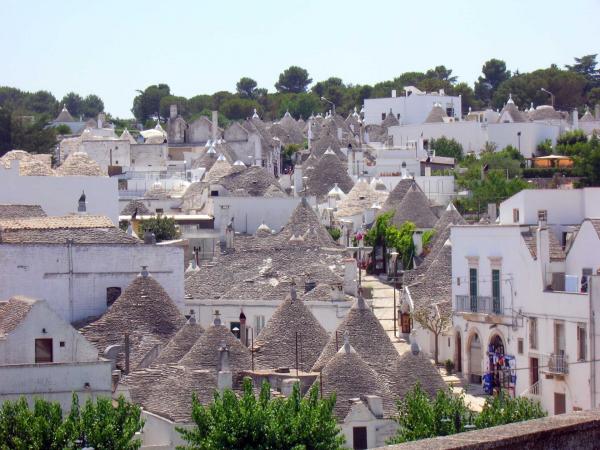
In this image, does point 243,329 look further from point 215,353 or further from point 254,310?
point 215,353

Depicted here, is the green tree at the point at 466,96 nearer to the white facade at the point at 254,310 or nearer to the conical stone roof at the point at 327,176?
the conical stone roof at the point at 327,176

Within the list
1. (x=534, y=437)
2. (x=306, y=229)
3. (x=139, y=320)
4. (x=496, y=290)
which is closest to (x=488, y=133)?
(x=306, y=229)

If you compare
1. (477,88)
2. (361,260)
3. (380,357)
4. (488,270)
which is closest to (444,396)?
→ (380,357)

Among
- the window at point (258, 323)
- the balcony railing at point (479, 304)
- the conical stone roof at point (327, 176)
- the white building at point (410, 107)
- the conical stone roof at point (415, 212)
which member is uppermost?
the white building at point (410, 107)

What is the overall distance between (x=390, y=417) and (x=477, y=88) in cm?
12321

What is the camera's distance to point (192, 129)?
115m

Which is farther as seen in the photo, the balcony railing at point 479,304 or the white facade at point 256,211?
the white facade at point 256,211

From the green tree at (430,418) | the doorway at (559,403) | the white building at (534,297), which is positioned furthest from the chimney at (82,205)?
the green tree at (430,418)

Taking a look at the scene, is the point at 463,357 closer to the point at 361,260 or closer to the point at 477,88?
the point at 361,260

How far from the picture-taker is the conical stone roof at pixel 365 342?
4266 centimetres

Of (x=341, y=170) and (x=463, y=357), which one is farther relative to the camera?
(x=341, y=170)

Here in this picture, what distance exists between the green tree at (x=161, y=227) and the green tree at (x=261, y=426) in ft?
127

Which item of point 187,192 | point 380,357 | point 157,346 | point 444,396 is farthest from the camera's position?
point 187,192

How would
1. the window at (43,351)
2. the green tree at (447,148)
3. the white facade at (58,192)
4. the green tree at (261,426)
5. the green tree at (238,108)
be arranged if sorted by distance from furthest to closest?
1. the green tree at (238,108)
2. the green tree at (447,148)
3. the white facade at (58,192)
4. the window at (43,351)
5. the green tree at (261,426)
